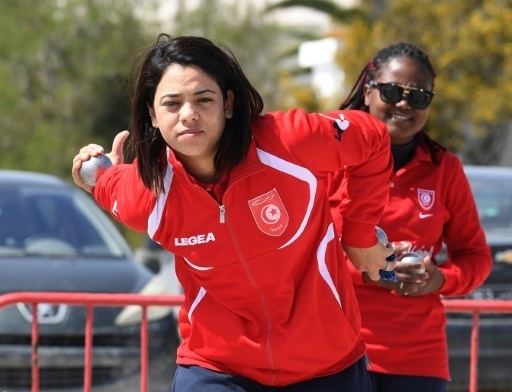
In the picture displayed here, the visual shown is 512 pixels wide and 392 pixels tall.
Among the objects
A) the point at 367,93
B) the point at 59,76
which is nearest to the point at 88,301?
the point at 367,93

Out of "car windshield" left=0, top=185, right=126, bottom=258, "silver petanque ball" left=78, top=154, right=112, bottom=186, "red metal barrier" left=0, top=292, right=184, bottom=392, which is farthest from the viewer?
"car windshield" left=0, top=185, right=126, bottom=258

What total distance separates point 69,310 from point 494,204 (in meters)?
3.26

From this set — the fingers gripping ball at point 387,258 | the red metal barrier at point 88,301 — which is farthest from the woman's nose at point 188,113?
the red metal barrier at point 88,301

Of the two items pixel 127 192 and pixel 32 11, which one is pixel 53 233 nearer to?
pixel 127 192

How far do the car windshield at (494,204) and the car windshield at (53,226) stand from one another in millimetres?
2567

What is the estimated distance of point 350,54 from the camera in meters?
18.4

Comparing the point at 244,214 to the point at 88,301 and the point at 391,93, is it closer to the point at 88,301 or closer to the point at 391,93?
the point at 391,93

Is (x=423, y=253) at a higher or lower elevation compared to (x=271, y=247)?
lower

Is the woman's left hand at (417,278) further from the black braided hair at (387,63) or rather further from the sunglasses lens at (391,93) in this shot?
the sunglasses lens at (391,93)

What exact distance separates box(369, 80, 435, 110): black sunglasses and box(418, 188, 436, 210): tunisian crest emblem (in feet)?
0.97

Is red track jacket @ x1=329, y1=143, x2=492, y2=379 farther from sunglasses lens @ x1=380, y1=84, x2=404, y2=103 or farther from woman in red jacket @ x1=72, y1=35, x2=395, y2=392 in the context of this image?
woman in red jacket @ x1=72, y1=35, x2=395, y2=392

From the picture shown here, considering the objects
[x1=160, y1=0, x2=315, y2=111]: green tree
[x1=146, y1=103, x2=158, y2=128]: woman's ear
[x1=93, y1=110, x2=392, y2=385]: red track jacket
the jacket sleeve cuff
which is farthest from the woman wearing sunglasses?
[x1=160, y1=0, x2=315, y2=111]: green tree

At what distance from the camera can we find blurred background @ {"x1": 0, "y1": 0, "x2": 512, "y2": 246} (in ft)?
57.9

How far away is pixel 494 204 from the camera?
7.49m
